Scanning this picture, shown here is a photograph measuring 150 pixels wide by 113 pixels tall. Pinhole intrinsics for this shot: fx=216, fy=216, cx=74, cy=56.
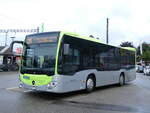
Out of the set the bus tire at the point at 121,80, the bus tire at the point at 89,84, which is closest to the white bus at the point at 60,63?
the bus tire at the point at 89,84

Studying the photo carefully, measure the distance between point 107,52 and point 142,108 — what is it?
581 centimetres

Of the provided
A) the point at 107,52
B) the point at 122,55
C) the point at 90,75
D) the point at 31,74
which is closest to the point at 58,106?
the point at 31,74

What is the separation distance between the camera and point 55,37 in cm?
966

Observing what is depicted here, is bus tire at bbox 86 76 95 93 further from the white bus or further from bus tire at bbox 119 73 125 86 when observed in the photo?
bus tire at bbox 119 73 125 86

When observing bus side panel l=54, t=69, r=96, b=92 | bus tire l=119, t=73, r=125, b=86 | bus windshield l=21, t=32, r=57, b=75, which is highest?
bus windshield l=21, t=32, r=57, b=75

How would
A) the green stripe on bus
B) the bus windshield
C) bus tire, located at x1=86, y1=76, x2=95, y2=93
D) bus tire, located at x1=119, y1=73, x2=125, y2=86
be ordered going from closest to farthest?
the green stripe on bus
the bus windshield
bus tire, located at x1=86, y1=76, x2=95, y2=93
bus tire, located at x1=119, y1=73, x2=125, y2=86

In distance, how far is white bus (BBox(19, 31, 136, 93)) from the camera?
30.6ft

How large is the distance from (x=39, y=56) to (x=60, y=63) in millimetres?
1077

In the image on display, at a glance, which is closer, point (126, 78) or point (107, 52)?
point (107, 52)

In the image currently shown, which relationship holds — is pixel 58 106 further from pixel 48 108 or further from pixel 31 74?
pixel 31 74

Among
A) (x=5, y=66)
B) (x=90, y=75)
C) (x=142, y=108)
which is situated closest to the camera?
(x=142, y=108)

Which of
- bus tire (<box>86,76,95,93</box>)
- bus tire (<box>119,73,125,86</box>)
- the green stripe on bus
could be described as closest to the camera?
the green stripe on bus

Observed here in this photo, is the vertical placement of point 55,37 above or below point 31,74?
above

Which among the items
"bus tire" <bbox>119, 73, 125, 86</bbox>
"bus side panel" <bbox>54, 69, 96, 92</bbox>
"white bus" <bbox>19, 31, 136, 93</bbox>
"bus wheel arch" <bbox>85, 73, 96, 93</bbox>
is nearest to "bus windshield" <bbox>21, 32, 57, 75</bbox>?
"white bus" <bbox>19, 31, 136, 93</bbox>
